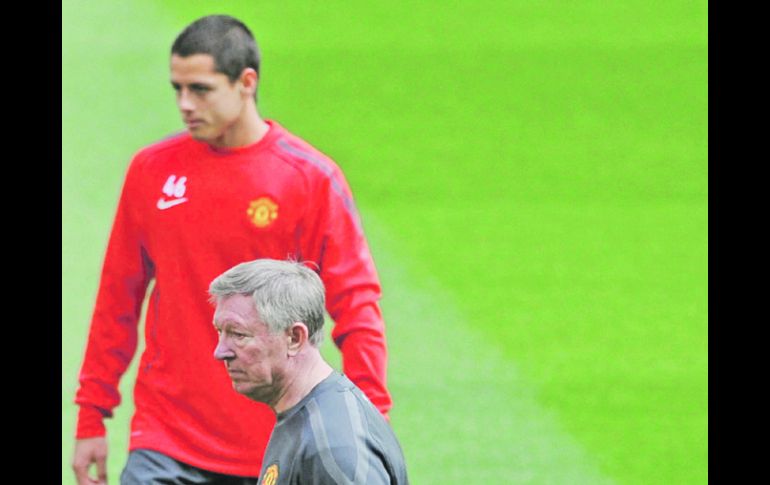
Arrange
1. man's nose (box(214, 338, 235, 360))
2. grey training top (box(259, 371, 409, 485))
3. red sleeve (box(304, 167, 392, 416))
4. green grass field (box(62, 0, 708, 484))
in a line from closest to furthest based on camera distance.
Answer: grey training top (box(259, 371, 409, 485)) → man's nose (box(214, 338, 235, 360)) → red sleeve (box(304, 167, 392, 416)) → green grass field (box(62, 0, 708, 484))

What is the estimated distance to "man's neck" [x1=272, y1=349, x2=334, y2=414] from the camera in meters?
3.25

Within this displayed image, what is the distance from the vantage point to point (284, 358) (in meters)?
3.27

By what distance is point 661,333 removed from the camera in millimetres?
7434

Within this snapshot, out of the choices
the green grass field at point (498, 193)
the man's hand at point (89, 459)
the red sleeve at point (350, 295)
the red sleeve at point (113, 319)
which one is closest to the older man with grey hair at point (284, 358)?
the red sleeve at point (350, 295)

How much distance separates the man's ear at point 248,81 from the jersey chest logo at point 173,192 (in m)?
0.35

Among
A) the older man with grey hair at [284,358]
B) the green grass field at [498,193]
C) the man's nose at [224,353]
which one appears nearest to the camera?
the older man with grey hair at [284,358]

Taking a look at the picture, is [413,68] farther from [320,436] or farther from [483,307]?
[320,436]

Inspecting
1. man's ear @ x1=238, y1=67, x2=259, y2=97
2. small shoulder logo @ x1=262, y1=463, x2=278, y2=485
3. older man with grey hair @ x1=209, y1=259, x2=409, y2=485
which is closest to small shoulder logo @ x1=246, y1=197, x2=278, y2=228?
man's ear @ x1=238, y1=67, x2=259, y2=97

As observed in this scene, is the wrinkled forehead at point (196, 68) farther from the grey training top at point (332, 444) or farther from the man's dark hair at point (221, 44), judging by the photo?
the grey training top at point (332, 444)

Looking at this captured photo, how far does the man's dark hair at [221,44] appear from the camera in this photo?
463 cm

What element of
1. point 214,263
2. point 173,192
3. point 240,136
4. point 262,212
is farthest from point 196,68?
point 214,263

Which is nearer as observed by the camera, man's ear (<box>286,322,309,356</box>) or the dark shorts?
man's ear (<box>286,322,309,356</box>)

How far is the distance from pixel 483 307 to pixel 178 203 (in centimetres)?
331

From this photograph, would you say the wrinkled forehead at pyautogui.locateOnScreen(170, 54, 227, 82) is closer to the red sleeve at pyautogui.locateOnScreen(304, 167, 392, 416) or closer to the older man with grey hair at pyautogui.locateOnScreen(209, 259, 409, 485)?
the red sleeve at pyautogui.locateOnScreen(304, 167, 392, 416)
